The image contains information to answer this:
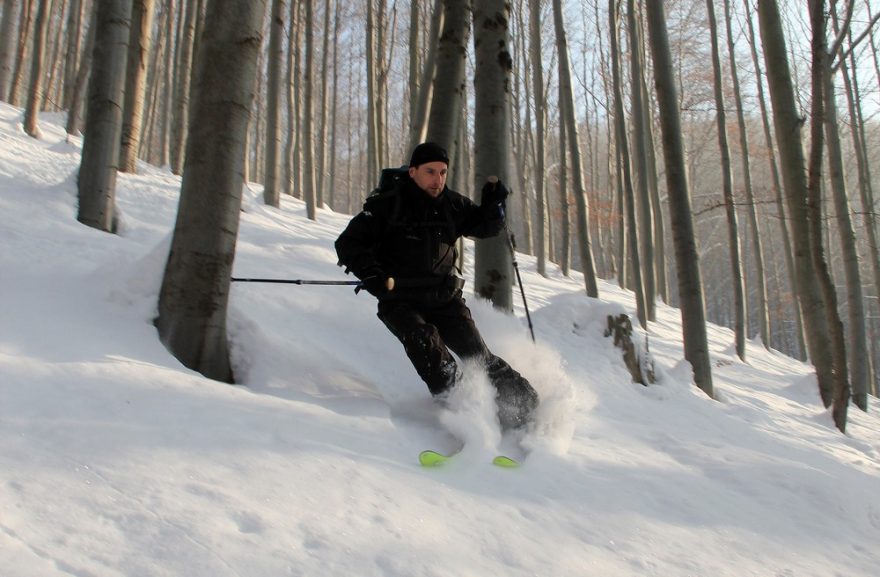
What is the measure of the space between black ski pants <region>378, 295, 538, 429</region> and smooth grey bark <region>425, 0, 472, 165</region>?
2.40 m

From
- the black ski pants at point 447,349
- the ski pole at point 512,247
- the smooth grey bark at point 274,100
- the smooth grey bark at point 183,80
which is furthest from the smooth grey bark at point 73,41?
the black ski pants at point 447,349

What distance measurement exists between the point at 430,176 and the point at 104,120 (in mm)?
3691

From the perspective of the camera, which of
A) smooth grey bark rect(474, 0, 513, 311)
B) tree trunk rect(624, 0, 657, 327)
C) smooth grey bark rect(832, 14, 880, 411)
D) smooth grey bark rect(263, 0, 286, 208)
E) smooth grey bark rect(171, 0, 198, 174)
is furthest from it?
smooth grey bark rect(832, 14, 880, 411)

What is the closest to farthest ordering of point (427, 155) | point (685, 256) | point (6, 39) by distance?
point (427, 155) < point (685, 256) < point (6, 39)

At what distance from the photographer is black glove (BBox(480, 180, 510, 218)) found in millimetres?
3686

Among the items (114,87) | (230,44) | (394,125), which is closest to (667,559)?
(230,44)

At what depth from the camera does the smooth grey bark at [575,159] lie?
38.4 ft

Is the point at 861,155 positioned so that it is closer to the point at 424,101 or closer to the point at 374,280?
the point at 424,101

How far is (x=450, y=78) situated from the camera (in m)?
5.53

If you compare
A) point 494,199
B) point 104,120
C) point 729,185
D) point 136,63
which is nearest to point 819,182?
point 494,199

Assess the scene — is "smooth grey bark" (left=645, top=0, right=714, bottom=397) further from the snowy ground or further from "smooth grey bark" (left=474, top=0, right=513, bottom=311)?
"smooth grey bark" (left=474, top=0, right=513, bottom=311)

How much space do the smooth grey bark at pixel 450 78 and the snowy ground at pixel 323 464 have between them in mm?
1808

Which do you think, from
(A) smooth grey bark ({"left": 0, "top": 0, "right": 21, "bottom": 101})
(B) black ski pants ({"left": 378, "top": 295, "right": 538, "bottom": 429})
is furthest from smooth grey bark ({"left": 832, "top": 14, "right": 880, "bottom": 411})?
Result: (A) smooth grey bark ({"left": 0, "top": 0, "right": 21, "bottom": 101})

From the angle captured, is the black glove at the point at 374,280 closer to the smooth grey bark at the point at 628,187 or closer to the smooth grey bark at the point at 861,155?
the smooth grey bark at the point at 628,187
